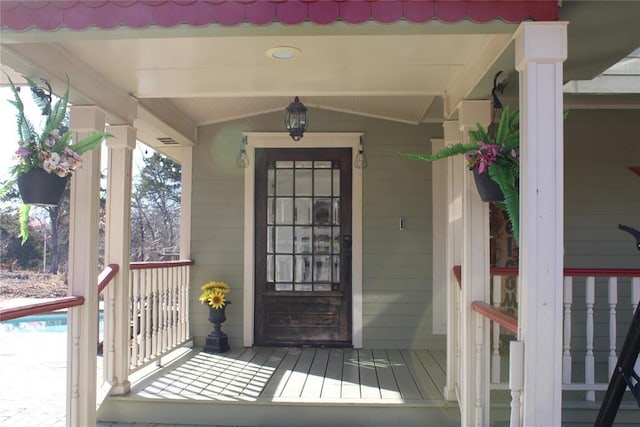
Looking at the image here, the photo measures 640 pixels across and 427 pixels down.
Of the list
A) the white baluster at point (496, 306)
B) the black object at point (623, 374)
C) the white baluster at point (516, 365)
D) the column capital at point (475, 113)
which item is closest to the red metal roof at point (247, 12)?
the column capital at point (475, 113)

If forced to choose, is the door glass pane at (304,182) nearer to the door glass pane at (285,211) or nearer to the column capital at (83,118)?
the door glass pane at (285,211)

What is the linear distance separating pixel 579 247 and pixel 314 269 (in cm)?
245

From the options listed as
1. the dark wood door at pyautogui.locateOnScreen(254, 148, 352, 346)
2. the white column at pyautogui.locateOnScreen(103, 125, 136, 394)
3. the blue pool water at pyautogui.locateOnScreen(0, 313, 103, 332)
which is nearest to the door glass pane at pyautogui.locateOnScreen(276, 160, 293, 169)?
the dark wood door at pyautogui.locateOnScreen(254, 148, 352, 346)

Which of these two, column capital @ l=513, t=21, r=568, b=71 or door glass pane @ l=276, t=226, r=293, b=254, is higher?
column capital @ l=513, t=21, r=568, b=71

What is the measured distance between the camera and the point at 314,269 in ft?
17.0

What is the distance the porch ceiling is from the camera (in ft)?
7.25

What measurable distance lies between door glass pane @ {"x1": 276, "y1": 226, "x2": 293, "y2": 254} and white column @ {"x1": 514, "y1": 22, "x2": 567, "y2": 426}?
10.9 feet

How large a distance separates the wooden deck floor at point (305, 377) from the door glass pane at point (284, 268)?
68 centimetres

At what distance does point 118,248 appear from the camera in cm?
371

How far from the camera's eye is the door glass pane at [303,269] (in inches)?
205

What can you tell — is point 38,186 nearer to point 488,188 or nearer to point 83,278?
point 83,278

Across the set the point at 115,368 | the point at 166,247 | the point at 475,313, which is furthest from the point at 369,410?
the point at 166,247

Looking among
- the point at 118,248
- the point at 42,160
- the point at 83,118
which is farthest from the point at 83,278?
the point at 83,118

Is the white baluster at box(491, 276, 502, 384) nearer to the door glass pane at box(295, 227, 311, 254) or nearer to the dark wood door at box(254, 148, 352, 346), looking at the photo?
the dark wood door at box(254, 148, 352, 346)
